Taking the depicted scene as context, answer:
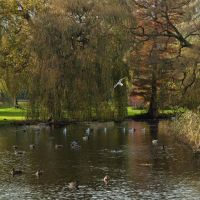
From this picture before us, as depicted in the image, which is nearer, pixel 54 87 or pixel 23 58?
pixel 54 87

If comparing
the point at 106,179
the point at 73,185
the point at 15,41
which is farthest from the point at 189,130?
the point at 15,41

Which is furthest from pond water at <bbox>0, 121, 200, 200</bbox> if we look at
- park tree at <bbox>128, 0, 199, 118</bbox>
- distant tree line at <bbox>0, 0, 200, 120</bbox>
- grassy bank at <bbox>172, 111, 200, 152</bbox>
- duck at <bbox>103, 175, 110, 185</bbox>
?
park tree at <bbox>128, 0, 199, 118</bbox>

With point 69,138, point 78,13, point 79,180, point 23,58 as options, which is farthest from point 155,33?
point 79,180

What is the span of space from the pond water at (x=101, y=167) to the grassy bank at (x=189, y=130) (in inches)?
19.4

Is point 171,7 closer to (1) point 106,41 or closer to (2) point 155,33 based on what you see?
(2) point 155,33

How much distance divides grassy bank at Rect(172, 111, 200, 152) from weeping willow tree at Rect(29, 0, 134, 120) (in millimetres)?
7816

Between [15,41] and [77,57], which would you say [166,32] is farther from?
[15,41]

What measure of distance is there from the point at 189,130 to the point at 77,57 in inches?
500

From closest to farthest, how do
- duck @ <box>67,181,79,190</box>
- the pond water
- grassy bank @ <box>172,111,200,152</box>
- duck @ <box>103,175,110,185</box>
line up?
the pond water → duck @ <box>67,181,79,190</box> → duck @ <box>103,175,110,185</box> → grassy bank @ <box>172,111,200,152</box>

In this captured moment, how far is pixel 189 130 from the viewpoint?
26.8 meters

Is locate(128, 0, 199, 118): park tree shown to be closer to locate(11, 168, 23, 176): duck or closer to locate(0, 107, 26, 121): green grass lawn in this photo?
locate(0, 107, 26, 121): green grass lawn

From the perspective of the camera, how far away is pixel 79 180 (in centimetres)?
1884

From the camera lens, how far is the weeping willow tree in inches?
1400

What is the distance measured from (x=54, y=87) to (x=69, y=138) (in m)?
5.90
